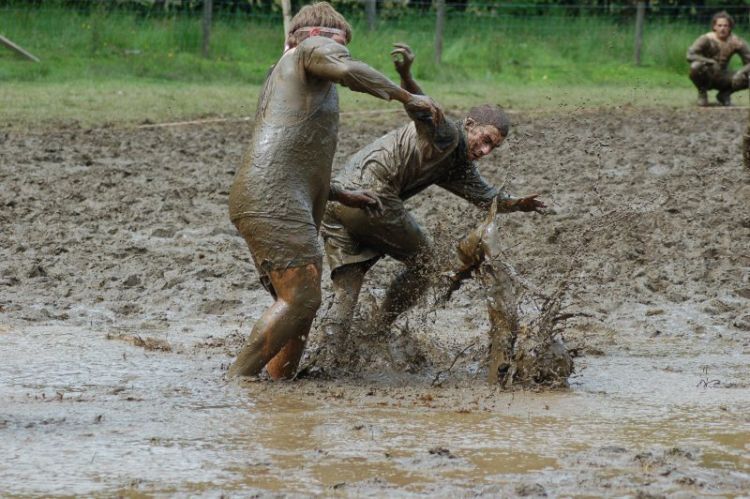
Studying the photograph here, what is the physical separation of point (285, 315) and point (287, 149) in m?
0.73

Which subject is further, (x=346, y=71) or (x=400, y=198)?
(x=400, y=198)

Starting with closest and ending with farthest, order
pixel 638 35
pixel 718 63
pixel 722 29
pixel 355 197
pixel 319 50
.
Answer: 1. pixel 319 50
2. pixel 355 197
3. pixel 718 63
4. pixel 722 29
5. pixel 638 35

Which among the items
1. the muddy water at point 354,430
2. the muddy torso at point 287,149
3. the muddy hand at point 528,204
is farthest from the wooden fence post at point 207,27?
the muddy torso at point 287,149

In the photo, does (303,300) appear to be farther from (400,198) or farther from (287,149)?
(400,198)

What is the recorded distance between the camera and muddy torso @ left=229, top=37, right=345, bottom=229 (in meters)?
6.04

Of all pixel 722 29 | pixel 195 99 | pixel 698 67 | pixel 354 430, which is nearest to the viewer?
pixel 354 430

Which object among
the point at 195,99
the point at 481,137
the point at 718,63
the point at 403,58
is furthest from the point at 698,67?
the point at 403,58

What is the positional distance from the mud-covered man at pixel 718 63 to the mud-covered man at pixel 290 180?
12.8 metres

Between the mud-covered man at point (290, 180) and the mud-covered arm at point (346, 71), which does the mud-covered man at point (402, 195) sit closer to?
the mud-covered man at point (290, 180)

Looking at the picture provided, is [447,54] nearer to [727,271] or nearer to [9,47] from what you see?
[9,47]

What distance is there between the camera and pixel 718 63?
18469 millimetres

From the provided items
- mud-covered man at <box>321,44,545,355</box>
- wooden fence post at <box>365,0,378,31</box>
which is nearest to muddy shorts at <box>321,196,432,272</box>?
mud-covered man at <box>321,44,545,355</box>

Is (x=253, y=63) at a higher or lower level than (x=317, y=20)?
lower

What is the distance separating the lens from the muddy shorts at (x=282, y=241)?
19.8 feet
